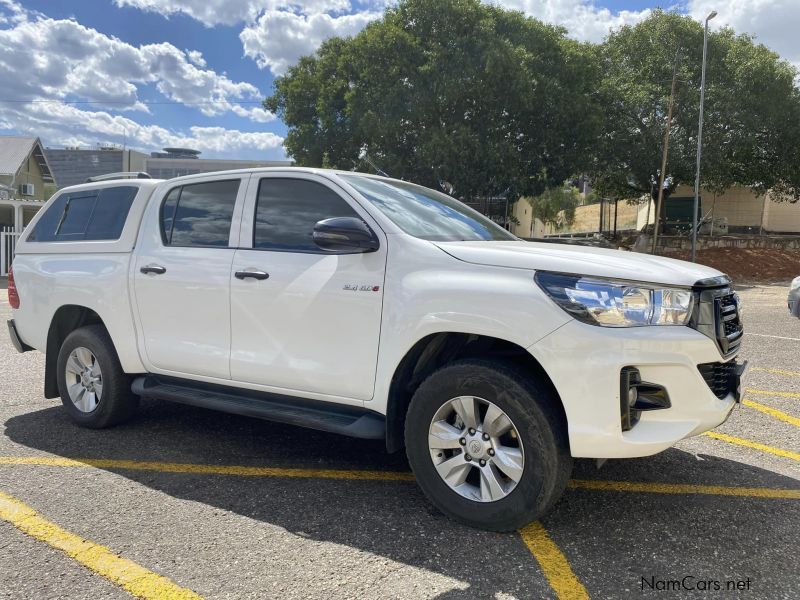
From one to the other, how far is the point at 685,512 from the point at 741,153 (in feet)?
87.9

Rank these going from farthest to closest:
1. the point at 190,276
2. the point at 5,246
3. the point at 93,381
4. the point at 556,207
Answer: the point at 556,207, the point at 5,246, the point at 93,381, the point at 190,276

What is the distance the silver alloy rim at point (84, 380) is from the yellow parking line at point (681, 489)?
347 centimetres

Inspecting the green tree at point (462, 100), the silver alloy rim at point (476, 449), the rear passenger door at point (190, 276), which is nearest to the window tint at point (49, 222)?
the rear passenger door at point (190, 276)

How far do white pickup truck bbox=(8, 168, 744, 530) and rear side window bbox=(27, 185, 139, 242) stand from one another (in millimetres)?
27

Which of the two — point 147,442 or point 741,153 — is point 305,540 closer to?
point 147,442

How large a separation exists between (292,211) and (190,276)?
830mm

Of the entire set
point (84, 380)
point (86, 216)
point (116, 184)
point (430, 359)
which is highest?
point (116, 184)

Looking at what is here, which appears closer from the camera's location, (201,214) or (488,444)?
(488,444)

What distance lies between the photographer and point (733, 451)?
14.4 ft

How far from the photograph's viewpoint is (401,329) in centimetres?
327

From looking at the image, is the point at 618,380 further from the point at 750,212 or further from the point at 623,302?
the point at 750,212

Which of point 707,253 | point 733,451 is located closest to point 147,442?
point 733,451

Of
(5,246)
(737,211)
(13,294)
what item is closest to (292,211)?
(13,294)

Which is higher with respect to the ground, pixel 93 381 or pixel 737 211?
pixel 737 211
